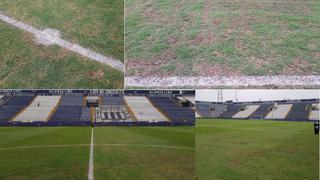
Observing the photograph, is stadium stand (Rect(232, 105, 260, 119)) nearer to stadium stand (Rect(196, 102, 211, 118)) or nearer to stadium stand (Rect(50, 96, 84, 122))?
stadium stand (Rect(196, 102, 211, 118))

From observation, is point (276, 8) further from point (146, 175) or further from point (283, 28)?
point (146, 175)

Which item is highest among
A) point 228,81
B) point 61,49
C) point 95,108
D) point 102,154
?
point 61,49

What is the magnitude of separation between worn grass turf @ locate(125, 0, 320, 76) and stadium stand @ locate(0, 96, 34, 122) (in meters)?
2.35

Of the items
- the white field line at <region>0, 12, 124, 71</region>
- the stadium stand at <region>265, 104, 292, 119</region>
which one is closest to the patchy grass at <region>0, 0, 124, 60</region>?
the white field line at <region>0, 12, 124, 71</region>

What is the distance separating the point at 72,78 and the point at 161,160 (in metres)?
2.72

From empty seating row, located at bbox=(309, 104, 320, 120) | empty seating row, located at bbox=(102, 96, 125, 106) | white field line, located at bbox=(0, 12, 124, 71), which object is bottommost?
empty seating row, located at bbox=(309, 104, 320, 120)

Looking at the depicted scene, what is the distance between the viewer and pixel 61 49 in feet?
30.0

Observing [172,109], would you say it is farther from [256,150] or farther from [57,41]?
[57,41]

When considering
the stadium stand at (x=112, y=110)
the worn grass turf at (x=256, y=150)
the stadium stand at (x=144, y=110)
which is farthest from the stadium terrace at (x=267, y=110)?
the stadium stand at (x=112, y=110)

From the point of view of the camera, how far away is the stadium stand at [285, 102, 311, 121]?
7367 mm

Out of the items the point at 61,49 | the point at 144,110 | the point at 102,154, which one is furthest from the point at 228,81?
the point at 61,49

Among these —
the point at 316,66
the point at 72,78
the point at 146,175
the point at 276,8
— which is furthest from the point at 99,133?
the point at 276,8

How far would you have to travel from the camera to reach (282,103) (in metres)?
7.49

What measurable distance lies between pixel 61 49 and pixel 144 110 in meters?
2.87
